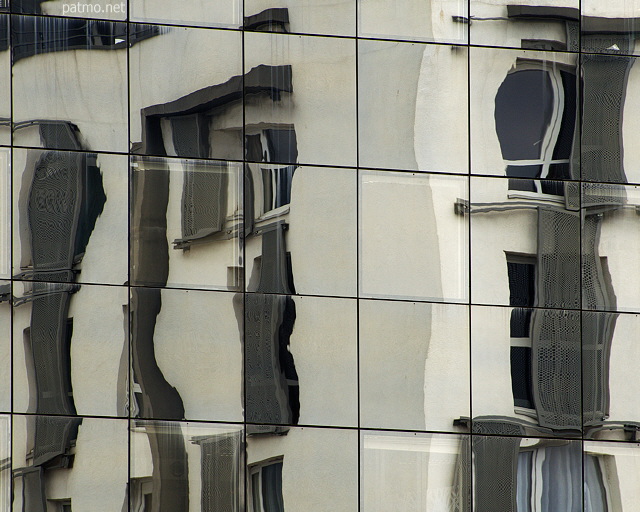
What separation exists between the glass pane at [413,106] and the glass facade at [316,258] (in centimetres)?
2

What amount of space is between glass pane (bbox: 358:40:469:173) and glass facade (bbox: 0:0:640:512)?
0.7 inches

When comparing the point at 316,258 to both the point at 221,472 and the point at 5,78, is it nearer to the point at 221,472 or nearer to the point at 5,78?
the point at 221,472

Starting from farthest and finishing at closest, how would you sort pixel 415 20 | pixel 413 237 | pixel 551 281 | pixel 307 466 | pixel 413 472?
pixel 415 20 < pixel 551 281 < pixel 413 237 < pixel 413 472 < pixel 307 466

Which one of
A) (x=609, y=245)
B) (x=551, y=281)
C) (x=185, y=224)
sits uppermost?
(x=185, y=224)

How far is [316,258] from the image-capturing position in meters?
6.38

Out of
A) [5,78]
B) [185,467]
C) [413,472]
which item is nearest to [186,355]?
[185,467]

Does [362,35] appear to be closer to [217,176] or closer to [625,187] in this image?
[217,176]

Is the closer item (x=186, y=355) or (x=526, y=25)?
(x=186, y=355)

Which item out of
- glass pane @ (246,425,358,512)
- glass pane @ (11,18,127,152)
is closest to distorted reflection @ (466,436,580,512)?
glass pane @ (246,425,358,512)

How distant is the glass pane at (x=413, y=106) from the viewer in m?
6.53

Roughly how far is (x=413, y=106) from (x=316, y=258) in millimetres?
1297

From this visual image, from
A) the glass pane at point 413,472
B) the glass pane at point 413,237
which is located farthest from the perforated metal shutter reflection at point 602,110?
the glass pane at point 413,472

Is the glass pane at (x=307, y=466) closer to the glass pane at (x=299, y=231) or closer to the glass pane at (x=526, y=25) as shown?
the glass pane at (x=299, y=231)

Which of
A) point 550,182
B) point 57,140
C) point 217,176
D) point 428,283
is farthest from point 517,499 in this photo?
point 57,140
